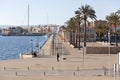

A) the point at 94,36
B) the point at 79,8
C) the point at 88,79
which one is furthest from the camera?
the point at 94,36

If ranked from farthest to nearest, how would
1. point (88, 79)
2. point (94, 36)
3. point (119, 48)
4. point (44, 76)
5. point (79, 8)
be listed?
point (94, 36)
point (79, 8)
point (119, 48)
point (44, 76)
point (88, 79)

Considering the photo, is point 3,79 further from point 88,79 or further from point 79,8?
point 79,8

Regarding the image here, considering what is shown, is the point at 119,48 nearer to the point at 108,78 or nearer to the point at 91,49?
the point at 91,49

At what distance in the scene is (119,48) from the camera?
7025 cm

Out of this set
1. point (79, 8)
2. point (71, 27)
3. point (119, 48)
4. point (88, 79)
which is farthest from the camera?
point (71, 27)

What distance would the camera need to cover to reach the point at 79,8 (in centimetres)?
8406

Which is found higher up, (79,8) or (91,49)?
(79,8)

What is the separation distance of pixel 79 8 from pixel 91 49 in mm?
16132

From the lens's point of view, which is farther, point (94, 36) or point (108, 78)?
point (94, 36)

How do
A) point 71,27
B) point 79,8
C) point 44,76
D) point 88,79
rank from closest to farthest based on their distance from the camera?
point 88,79, point 44,76, point 79,8, point 71,27

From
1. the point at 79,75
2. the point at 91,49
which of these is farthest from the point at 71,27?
the point at 79,75

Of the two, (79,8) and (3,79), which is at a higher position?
(79,8)

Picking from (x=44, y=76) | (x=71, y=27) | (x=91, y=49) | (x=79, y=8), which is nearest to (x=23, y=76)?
(x=44, y=76)

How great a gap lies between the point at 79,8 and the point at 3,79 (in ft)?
171
